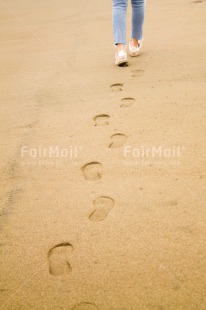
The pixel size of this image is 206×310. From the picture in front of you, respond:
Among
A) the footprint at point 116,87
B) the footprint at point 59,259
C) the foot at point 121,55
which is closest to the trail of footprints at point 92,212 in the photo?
the footprint at point 59,259

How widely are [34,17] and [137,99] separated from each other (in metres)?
3.80

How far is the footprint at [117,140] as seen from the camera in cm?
183

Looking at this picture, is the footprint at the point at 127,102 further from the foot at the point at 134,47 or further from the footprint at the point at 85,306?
the footprint at the point at 85,306

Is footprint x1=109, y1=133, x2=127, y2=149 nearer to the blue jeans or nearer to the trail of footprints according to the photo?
the trail of footprints

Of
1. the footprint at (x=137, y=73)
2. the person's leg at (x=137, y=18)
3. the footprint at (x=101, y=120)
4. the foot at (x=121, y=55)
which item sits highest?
the person's leg at (x=137, y=18)

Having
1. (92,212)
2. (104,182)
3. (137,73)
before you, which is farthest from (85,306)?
(137,73)

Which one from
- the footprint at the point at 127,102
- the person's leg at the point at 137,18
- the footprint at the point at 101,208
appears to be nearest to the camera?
the footprint at the point at 101,208

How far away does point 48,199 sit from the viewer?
1521 mm

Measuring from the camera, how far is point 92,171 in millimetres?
1668

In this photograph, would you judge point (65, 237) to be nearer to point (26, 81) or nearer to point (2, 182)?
point (2, 182)

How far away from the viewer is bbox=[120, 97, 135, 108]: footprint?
2200 mm

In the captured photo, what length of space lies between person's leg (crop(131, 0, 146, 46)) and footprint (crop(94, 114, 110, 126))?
1.19m

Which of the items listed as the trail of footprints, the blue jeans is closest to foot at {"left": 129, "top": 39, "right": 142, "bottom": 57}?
the blue jeans

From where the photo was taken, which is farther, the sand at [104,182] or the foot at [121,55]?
the foot at [121,55]
